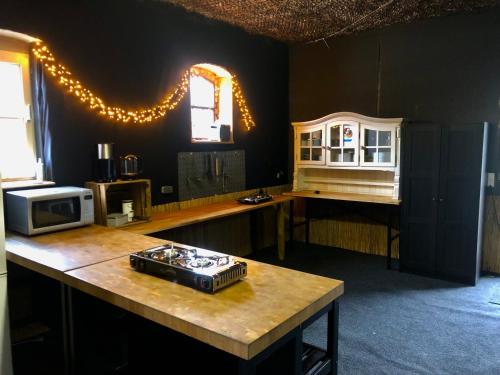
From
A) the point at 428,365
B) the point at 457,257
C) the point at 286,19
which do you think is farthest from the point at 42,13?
the point at 457,257

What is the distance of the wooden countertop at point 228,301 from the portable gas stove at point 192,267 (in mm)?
33

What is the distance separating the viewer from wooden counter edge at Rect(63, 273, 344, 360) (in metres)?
1.34

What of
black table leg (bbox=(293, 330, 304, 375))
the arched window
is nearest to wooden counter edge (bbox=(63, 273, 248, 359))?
black table leg (bbox=(293, 330, 304, 375))

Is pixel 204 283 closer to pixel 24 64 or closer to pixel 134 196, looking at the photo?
pixel 134 196

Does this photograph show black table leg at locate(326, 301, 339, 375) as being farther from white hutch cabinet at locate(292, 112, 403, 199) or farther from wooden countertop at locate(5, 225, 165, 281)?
white hutch cabinet at locate(292, 112, 403, 199)

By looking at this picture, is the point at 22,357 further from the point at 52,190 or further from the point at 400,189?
the point at 400,189

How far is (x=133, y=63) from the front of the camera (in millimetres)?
3643

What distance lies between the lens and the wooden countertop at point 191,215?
3.22 metres

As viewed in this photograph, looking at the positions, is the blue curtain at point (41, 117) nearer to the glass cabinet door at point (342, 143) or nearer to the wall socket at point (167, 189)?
the wall socket at point (167, 189)

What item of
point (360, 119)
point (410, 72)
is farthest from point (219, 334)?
point (410, 72)

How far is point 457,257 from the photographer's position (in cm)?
401

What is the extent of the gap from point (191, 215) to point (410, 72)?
9.80 ft

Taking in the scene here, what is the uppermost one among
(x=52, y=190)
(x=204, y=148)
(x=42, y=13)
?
(x=42, y=13)

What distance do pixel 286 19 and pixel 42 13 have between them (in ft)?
7.97
